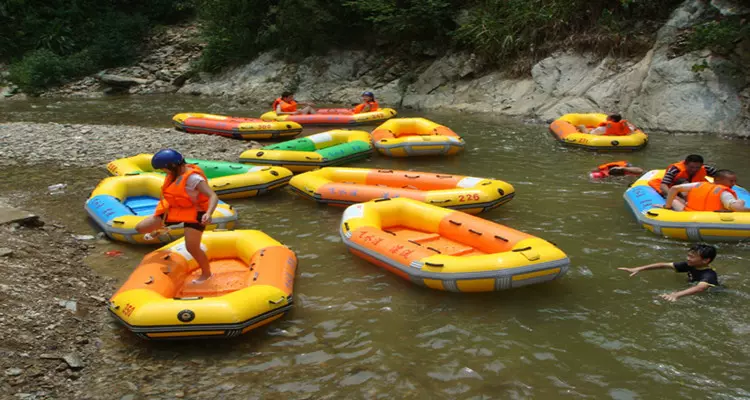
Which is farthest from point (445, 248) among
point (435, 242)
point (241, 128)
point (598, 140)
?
point (241, 128)

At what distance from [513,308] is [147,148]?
7244mm

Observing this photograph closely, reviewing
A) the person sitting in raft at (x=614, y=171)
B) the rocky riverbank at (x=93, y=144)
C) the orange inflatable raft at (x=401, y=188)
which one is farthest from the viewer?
the rocky riverbank at (x=93, y=144)

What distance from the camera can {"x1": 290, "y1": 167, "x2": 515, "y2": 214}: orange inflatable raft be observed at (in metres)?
6.86

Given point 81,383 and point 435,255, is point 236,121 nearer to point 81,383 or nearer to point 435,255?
point 435,255

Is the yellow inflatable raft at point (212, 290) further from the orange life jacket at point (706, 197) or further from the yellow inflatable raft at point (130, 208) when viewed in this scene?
the orange life jacket at point (706, 197)

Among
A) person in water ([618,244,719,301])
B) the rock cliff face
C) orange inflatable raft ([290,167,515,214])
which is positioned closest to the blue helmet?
orange inflatable raft ([290,167,515,214])

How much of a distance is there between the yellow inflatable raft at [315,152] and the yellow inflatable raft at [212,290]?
10.6 ft

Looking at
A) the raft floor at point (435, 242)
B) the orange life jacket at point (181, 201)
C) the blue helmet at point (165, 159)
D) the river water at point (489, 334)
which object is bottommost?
the river water at point (489, 334)

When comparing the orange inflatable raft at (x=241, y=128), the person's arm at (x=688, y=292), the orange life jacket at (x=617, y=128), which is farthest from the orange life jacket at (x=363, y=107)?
the person's arm at (x=688, y=292)

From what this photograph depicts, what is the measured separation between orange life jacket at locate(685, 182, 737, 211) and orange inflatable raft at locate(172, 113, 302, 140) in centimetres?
718

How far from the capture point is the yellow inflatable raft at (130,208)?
614 centimetres

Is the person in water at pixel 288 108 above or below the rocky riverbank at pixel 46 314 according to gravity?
above

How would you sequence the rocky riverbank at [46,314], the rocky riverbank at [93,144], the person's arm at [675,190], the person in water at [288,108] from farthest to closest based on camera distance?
the person in water at [288,108] → the rocky riverbank at [93,144] → the person's arm at [675,190] → the rocky riverbank at [46,314]

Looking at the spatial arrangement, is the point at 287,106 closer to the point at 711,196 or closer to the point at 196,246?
the point at 196,246
